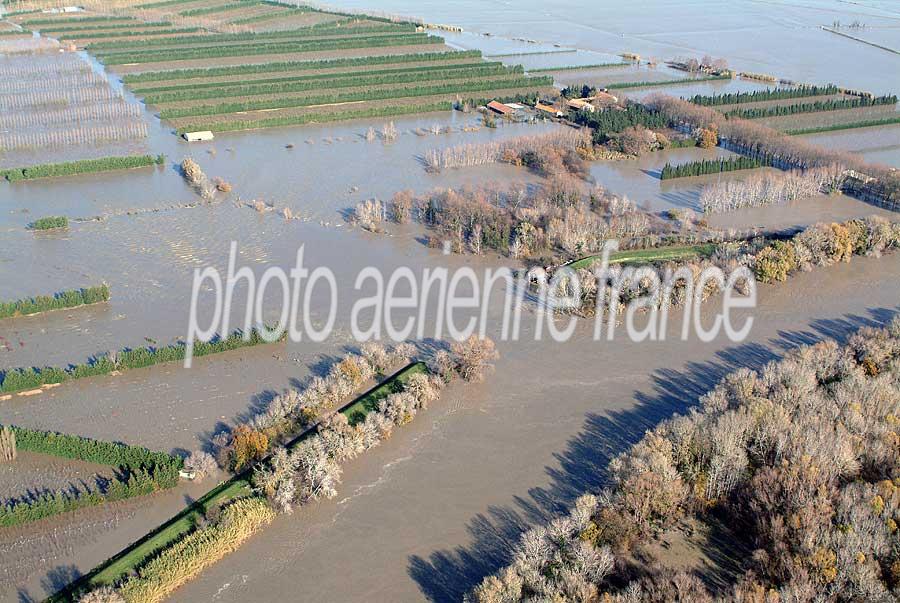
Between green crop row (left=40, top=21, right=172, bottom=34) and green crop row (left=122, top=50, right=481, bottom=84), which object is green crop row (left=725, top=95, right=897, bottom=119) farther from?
green crop row (left=40, top=21, right=172, bottom=34)

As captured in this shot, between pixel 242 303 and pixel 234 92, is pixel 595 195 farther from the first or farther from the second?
pixel 234 92

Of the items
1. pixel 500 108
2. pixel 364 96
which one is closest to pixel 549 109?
pixel 500 108

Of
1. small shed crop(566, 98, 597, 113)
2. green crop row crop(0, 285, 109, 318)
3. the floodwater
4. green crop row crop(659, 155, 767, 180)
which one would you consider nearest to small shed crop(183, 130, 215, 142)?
green crop row crop(0, 285, 109, 318)

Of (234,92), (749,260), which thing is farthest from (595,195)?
(234,92)

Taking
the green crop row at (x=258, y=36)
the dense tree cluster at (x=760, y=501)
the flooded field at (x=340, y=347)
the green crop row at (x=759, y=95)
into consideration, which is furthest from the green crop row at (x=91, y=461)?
the green crop row at (x=258, y=36)

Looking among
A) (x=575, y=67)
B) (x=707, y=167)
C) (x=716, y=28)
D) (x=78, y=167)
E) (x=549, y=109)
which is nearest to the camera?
(x=78, y=167)

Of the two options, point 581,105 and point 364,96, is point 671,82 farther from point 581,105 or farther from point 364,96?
point 364,96

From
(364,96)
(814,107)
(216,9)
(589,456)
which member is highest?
(216,9)

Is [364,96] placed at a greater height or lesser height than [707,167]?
greater
